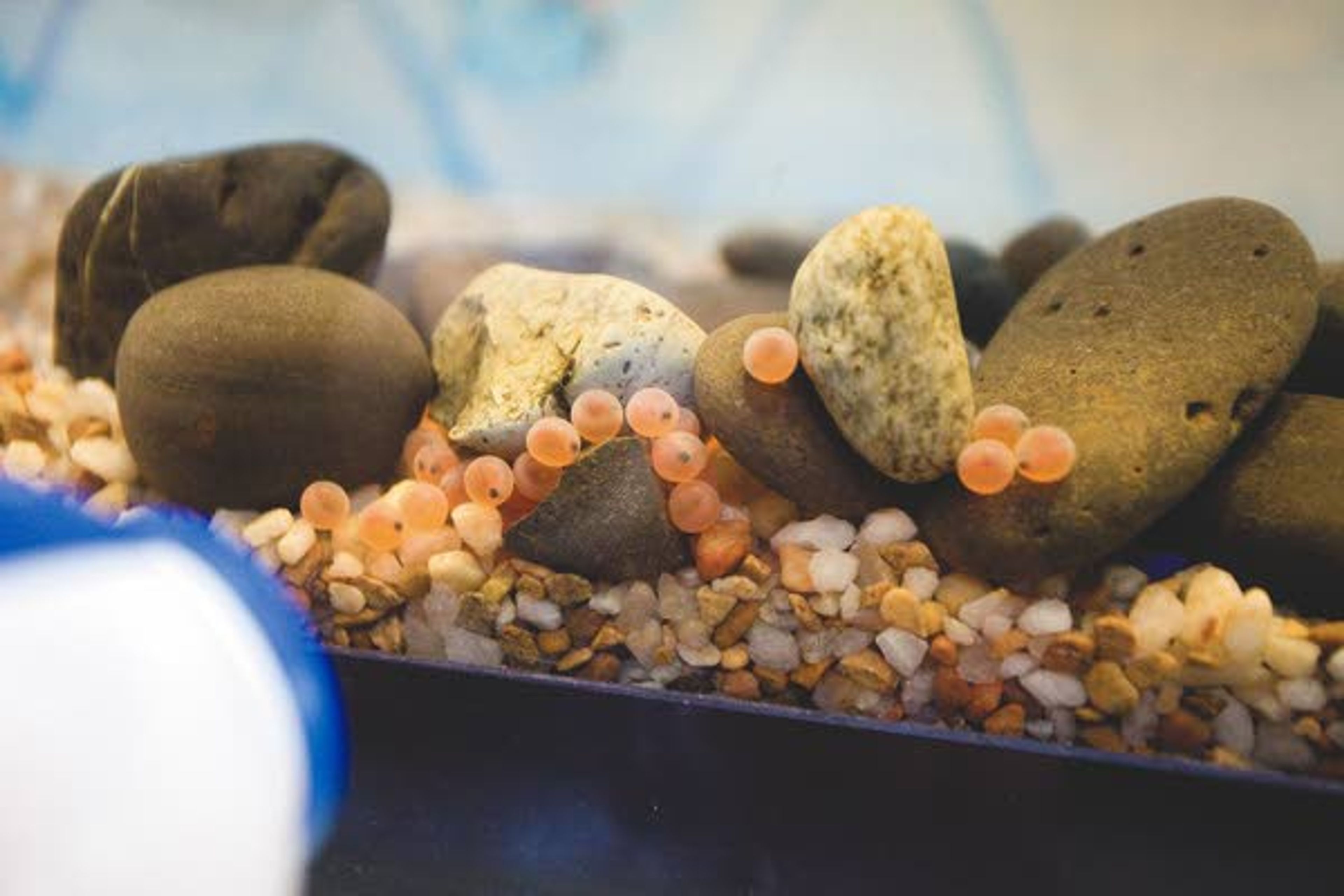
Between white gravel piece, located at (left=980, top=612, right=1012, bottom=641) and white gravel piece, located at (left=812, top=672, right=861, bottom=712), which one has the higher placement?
white gravel piece, located at (left=980, top=612, right=1012, bottom=641)

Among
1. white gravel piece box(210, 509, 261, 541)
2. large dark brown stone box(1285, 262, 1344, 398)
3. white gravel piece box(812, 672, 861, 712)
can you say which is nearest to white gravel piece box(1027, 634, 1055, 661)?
white gravel piece box(812, 672, 861, 712)

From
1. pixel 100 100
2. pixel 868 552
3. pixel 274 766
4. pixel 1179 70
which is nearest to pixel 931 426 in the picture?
pixel 868 552

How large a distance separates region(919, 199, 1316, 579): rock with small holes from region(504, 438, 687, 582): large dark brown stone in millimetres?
365

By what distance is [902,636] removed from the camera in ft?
3.95

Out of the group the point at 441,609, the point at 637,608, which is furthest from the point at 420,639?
the point at 637,608

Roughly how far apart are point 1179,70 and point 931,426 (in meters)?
1.00

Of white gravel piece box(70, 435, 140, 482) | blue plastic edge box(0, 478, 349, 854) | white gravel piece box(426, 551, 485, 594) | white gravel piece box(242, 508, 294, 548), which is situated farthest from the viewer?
white gravel piece box(70, 435, 140, 482)

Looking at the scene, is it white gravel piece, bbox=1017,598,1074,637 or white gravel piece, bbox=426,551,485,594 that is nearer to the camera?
white gravel piece, bbox=1017,598,1074,637

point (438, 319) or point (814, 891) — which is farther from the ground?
point (438, 319)

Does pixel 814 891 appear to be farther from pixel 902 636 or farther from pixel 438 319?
pixel 438 319

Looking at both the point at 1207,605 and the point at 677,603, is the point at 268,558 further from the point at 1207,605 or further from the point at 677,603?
the point at 1207,605

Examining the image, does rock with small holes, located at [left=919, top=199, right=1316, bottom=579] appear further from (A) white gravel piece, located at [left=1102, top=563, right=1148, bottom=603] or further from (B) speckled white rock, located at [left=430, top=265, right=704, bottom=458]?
(B) speckled white rock, located at [left=430, top=265, right=704, bottom=458]

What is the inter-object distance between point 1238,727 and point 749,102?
1316mm

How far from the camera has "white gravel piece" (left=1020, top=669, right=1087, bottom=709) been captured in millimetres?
1176
